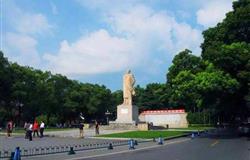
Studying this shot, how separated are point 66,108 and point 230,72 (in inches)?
2411

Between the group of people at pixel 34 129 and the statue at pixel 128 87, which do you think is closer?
the group of people at pixel 34 129

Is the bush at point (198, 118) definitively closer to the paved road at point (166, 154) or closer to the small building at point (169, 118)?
the small building at point (169, 118)

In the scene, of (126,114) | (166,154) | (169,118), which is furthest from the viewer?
(169,118)

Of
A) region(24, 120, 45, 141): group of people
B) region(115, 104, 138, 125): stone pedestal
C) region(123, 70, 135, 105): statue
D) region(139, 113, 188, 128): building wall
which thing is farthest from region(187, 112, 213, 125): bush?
region(24, 120, 45, 141): group of people

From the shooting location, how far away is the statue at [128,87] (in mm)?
62625

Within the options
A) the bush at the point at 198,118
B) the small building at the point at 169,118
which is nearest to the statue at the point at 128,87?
the small building at the point at 169,118

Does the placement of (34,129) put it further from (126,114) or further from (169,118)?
(169,118)

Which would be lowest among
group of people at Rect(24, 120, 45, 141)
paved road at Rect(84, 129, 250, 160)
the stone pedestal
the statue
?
paved road at Rect(84, 129, 250, 160)

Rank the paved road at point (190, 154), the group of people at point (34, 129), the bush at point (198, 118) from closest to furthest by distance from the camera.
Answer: the paved road at point (190, 154), the group of people at point (34, 129), the bush at point (198, 118)

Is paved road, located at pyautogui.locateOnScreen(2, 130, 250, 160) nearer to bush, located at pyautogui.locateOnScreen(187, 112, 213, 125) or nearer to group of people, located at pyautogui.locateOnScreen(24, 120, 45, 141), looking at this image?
group of people, located at pyautogui.locateOnScreen(24, 120, 45, 141)

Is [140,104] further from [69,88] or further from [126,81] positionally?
[126,81]

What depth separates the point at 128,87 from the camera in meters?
63.1

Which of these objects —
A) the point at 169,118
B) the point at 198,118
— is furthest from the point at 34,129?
the point at 198,118

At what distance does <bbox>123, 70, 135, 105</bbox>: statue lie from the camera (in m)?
62.6
